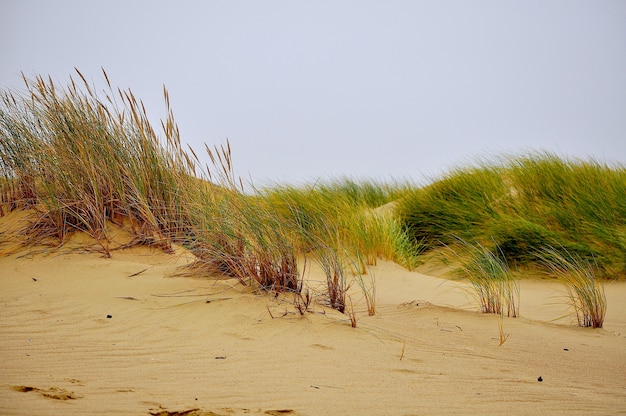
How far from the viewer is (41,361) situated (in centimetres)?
308

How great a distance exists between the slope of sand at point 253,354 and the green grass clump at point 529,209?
2732 millimetres

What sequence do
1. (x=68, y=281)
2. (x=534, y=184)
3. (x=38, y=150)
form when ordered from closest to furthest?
(x=68, y=281)
(x=38, y=150)
(x=534, y=184)

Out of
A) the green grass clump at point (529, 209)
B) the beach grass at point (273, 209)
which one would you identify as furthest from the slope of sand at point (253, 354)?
the green grass clump at point (529, 209)

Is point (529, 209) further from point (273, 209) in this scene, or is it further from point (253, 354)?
point (253, 354)

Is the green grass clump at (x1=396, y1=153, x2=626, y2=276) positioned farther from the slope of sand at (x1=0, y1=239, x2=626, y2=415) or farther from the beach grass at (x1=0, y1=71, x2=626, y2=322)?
the slope of sand at (x1=0, y1=239, x2=626, y2=415)

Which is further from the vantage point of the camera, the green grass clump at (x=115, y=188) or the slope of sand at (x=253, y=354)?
the green grass clump at (x=115, y=188)

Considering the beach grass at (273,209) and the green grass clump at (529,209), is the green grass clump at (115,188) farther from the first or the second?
the green grass clump at (529,209)

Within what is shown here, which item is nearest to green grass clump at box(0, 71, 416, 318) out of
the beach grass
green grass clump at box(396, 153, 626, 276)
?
the beach grass

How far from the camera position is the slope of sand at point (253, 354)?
2674 millimetres

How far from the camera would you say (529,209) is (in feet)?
27.6

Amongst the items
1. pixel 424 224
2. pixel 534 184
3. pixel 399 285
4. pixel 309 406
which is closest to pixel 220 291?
pixel 309 406

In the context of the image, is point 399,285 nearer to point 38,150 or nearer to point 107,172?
point 107,172

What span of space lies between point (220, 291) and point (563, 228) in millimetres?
5402

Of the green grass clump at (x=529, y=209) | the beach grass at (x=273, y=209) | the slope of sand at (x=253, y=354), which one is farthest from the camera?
the green grass clump at (x=529, y=209)
